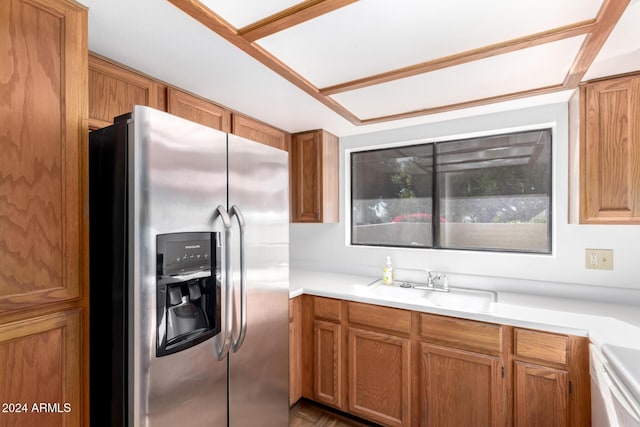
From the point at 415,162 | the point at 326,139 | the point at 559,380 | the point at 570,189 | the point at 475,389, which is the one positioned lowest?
the point at 475,389

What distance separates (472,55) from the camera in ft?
4.24

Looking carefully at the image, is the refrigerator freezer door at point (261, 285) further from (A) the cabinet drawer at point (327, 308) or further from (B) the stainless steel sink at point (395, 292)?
(B) the stainless steel sink at point (395, 292)

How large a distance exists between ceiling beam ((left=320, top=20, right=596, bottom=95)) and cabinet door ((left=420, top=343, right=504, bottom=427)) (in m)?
1.49

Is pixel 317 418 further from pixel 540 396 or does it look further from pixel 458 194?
pixel 458 194

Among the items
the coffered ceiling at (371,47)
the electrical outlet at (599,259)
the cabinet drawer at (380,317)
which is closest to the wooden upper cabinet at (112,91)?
the coffered ceiling at (371,47)

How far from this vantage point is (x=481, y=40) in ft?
3.96

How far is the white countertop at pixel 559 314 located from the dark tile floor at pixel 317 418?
2.75 ft

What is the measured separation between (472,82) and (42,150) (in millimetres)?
1865

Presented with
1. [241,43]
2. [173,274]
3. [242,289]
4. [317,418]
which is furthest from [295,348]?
[241,43]

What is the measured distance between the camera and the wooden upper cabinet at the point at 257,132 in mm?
2061

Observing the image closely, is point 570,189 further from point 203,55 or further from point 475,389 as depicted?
point 203,55

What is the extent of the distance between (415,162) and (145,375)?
2.26 meters

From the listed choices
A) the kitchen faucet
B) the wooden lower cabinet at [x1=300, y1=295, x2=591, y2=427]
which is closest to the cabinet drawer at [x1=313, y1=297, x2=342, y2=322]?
the wooden lower cabinet at [x1=300, y1=295, x2=591, y2=427]

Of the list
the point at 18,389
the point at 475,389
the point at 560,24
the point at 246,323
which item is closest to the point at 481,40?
the point at 560,24
